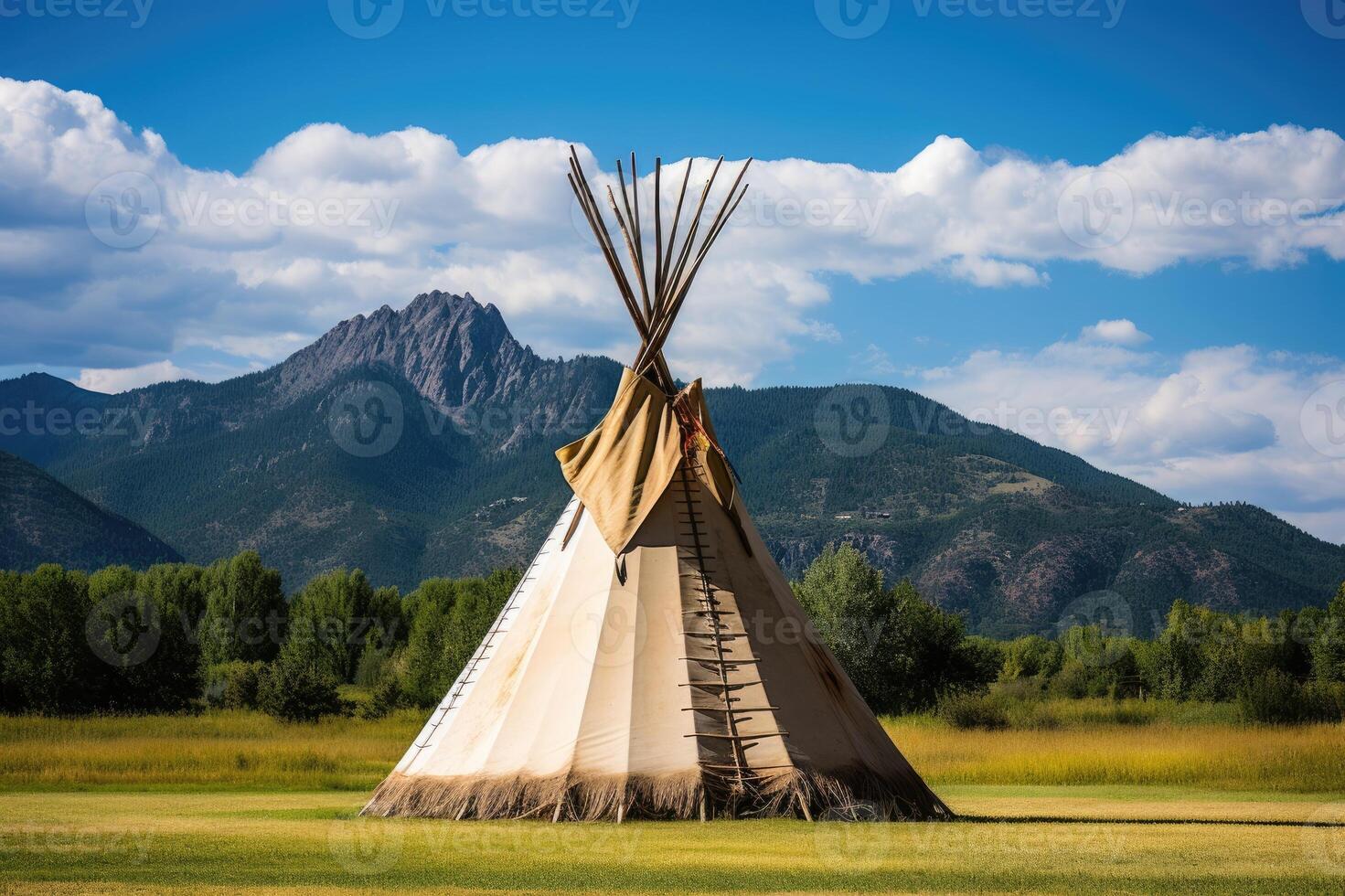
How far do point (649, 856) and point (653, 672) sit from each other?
3.39 metres

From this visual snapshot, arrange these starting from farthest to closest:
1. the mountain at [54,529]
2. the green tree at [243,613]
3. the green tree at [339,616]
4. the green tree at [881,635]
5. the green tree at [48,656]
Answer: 1. the mountain at [54,529]
2. the green tree at [339,616]
3. the green tree at [243,613]
4. the green tree at [881,635]
5. the green tree at [48,656]

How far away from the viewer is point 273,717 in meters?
33.2

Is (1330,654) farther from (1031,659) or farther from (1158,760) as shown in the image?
(1158,760)

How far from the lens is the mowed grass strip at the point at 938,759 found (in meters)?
20.3

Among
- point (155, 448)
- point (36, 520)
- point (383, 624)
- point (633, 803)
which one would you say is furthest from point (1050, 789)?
point (155, 448)

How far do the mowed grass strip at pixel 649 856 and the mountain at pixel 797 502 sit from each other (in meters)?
93.8

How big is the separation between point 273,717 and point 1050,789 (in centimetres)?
2088

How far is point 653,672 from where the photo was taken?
549 inches

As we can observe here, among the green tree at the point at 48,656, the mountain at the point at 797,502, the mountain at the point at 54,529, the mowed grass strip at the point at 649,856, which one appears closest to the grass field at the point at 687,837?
the mowed grass strip at the point at 649,856

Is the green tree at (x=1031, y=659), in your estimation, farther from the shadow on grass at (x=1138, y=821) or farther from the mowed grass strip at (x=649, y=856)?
the mowed grass strip at (x=649, y=856)

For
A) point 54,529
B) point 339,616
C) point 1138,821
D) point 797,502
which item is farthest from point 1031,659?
point 54,529

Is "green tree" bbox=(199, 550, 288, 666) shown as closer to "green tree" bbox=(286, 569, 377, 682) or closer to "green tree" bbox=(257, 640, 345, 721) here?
"green tree" bbox=(286, 569, 377, 682)

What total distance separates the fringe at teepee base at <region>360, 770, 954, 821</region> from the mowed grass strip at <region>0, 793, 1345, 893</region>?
377 millimetres

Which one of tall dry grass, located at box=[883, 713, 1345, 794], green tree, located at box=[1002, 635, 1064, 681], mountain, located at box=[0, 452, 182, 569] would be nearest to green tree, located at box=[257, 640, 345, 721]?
tall dry grass, located at box=[883, 713, 1345, 794]
